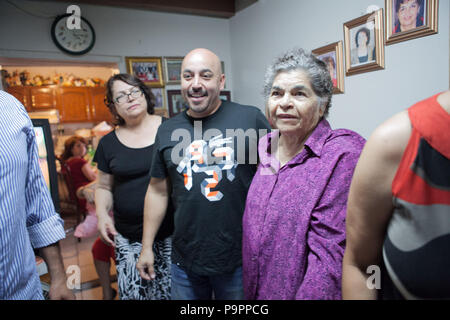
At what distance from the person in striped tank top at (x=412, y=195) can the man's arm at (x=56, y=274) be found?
0.97 m

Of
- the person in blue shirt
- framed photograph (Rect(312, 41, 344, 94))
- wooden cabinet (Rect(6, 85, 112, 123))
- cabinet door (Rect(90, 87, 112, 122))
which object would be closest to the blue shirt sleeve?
the person in blue shirt

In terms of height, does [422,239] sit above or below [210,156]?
below

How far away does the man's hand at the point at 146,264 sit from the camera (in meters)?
1.49

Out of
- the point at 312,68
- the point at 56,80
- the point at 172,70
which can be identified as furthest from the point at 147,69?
the point at 56,80

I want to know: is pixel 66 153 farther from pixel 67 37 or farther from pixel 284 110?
pixel 284 110

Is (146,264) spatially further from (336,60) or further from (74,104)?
(74,104)

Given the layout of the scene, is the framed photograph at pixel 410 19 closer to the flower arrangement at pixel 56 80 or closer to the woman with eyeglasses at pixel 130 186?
the woman with eyeglasses at pixel 130 186

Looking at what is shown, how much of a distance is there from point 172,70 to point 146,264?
8.71 feet

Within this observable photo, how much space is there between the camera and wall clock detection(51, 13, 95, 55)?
2.96m

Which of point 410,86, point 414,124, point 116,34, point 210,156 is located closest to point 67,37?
point 116,34

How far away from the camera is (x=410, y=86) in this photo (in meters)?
1.79

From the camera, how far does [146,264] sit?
1.52 m

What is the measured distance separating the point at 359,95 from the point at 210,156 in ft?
4.87

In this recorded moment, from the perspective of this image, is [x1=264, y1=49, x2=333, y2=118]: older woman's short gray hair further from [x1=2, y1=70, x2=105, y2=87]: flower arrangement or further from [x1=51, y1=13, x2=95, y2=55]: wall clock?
[x1=2, y1=70, x2=105, y2=87]: flower arrangement
